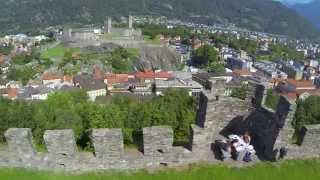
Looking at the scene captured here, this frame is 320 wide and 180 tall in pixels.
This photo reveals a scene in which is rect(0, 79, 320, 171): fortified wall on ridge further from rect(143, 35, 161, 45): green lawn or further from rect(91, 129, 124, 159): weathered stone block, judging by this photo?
rect(143, 35, 161, 45): green lawn

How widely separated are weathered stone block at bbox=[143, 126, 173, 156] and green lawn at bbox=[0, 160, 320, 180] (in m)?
0.65

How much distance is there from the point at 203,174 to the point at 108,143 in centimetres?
297

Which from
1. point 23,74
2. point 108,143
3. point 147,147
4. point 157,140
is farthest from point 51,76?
point 157,140

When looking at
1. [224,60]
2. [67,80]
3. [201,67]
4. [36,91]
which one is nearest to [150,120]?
[36,91]

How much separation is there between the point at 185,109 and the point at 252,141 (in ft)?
89.9

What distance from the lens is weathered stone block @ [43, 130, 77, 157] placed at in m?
13.9

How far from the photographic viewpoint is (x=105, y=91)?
106438mm

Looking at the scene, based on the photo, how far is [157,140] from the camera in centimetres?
1404

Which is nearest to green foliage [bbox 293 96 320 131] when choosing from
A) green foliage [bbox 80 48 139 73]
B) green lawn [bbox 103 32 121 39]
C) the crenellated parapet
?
the crenellated parapet

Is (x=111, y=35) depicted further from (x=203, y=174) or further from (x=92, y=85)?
(x=203, y=174)

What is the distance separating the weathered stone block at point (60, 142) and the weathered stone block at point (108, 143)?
70 cm

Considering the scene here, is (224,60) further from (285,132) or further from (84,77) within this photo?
(285,132)

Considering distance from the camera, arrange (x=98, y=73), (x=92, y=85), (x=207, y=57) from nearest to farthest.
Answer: (x=92, y=85) < (x=98, y=73) < (x=207, y=57)

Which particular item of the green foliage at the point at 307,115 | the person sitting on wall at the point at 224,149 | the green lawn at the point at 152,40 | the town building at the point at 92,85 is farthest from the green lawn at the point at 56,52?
the person sitting on wall at the point at 224,149
